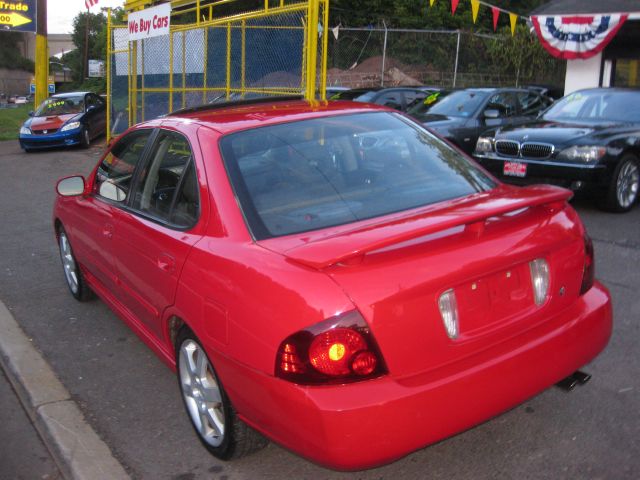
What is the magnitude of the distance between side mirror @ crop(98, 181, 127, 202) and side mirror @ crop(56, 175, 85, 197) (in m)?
0.27

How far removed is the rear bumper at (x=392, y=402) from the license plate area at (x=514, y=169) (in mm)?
5585

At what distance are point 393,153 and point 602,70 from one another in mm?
14194

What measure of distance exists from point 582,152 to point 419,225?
5774 mm

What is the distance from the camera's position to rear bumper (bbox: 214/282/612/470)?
2385 mm

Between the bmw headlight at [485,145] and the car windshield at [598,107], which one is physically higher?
the car windshield at [598,107]

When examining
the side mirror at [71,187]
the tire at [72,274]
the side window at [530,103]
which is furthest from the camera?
the side window at [530,103]

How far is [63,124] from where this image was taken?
56.5 feet

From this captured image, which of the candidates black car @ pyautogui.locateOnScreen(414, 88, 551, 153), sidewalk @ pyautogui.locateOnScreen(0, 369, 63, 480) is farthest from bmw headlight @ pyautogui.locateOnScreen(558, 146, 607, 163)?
sidewalk @ pyautogui.locateOnScreen(0, 369, 63, 480)

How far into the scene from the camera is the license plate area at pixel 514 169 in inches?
320

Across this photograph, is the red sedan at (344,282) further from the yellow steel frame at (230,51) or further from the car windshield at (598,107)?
the car windshield at (598,107)

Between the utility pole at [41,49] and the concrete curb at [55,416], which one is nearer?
the concrete curb at [55,416]

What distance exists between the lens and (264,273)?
2604 mm

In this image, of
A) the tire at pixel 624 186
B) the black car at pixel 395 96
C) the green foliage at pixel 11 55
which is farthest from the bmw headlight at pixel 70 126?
the green foliage at pixel 11 55

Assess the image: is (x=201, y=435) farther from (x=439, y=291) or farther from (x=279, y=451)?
(x=439, y=291)
